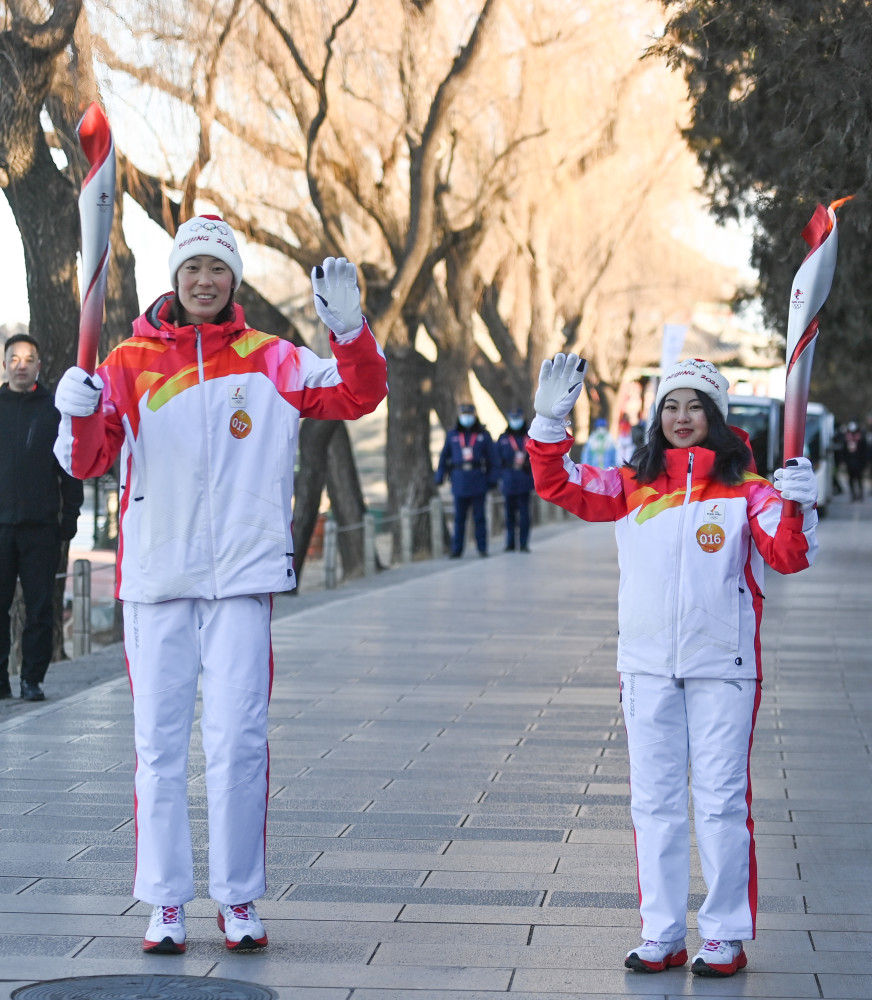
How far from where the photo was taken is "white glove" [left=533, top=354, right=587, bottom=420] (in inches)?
174

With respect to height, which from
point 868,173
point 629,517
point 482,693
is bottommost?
point 482,693

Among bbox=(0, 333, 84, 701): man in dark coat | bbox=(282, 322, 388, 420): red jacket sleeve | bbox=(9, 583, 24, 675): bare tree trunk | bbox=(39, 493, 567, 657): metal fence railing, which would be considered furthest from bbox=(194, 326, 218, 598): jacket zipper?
bbox=(9, 583, 24, 675): bare tree trunk

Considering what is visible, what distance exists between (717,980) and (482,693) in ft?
16.5

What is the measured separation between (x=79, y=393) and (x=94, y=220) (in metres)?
0.50

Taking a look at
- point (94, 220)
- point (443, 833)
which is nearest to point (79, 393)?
point (94, 220)

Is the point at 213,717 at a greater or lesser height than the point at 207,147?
lesser

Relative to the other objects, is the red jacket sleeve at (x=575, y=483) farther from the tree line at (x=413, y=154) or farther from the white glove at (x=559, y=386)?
the tree line at (x=413, y=154)

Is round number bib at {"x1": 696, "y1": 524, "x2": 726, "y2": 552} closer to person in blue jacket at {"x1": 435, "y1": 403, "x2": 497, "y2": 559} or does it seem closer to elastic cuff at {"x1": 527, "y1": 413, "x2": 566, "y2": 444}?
elastic cuff at {"x1": 527, "y1": 413, "x2": 566, "y2": 444}

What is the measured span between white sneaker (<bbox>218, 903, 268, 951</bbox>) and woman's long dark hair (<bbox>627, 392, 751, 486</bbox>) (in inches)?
63.0

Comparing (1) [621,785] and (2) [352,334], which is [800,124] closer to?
(1) [621,785]

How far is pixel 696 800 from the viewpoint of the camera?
4312 millimetres

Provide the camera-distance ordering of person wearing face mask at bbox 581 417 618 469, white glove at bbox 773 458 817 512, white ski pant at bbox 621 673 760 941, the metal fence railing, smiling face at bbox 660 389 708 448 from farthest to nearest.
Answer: person wearing face mask at bbox 581 417 618 469
the metal fence railing
smiling face at bbox 660 389 708 448
white ski pant at bbox 621 673 760 941
white glove at bbox 773 458 817 512

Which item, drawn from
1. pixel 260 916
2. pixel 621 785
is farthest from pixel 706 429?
pixel 621 785

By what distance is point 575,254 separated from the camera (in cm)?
2869
